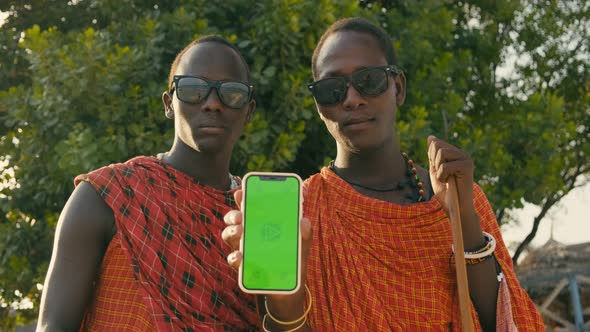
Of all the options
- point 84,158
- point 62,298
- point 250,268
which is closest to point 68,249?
point 62,298

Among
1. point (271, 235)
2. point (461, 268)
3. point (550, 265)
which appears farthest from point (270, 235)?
point (550, 265)

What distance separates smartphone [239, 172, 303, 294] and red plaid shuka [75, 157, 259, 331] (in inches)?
23.8

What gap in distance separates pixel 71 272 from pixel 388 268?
125 cm

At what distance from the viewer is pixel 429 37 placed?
28.6 feet

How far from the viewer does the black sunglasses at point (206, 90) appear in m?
3.32

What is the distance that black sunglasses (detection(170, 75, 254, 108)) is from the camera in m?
3.32

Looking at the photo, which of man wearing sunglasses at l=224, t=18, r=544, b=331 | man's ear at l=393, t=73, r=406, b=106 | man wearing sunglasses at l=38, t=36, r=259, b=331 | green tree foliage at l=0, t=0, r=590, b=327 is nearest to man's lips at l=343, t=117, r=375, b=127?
man wearing sunglasses at l=224, t=18, r=544, b=331

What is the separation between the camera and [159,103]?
6934 mm

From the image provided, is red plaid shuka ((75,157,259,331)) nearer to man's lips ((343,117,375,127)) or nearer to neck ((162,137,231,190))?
neck ((162,137,231,190))

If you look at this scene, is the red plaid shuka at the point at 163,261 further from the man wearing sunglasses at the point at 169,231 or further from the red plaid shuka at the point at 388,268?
the red plaid shuka at the point at 388,268

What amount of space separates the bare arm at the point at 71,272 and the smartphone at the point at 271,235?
0.70 metres

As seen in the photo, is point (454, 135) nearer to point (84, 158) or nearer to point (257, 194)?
point (84, 158)

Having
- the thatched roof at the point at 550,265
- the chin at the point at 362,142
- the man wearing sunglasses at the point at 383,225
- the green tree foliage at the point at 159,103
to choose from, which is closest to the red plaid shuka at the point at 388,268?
the man wearing sunglasses at the point at 383,225

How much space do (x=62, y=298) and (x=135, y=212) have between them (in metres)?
0.43
